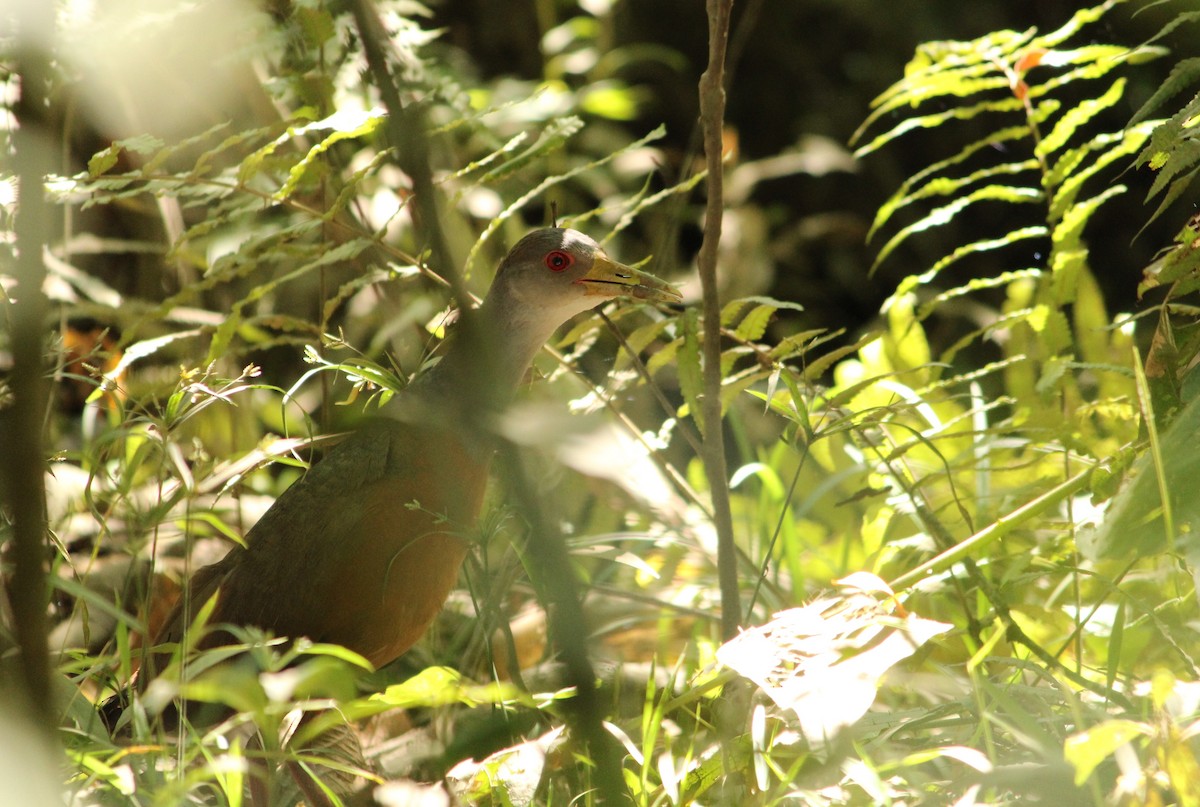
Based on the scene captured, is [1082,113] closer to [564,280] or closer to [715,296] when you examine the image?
[715,296]

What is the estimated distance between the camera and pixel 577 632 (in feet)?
3.75

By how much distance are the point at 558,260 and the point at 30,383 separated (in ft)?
5.17

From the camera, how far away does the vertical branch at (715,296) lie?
6.24 ft

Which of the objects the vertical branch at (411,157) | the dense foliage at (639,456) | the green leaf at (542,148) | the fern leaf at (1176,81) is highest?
the vertical branch at (411,157)

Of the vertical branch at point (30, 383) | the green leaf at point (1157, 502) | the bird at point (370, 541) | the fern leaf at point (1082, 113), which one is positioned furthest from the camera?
the fern leaf at point (1082, 113)

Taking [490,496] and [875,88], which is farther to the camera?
[875,88]

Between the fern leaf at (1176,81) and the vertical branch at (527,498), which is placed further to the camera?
the fern leaf at (1176,81)

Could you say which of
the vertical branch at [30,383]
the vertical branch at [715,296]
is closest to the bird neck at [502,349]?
the vertical branch at [715,296]

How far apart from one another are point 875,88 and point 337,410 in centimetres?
367

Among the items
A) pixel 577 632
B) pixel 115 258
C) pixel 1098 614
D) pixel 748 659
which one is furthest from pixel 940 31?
pixel 577 632

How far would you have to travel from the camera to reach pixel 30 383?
3.47 ft

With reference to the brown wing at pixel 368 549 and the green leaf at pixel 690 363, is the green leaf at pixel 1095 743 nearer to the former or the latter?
the green leaf at pixel 690 363

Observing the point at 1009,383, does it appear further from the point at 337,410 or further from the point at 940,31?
the point at 940,31

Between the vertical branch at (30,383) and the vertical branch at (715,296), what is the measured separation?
1.09m
